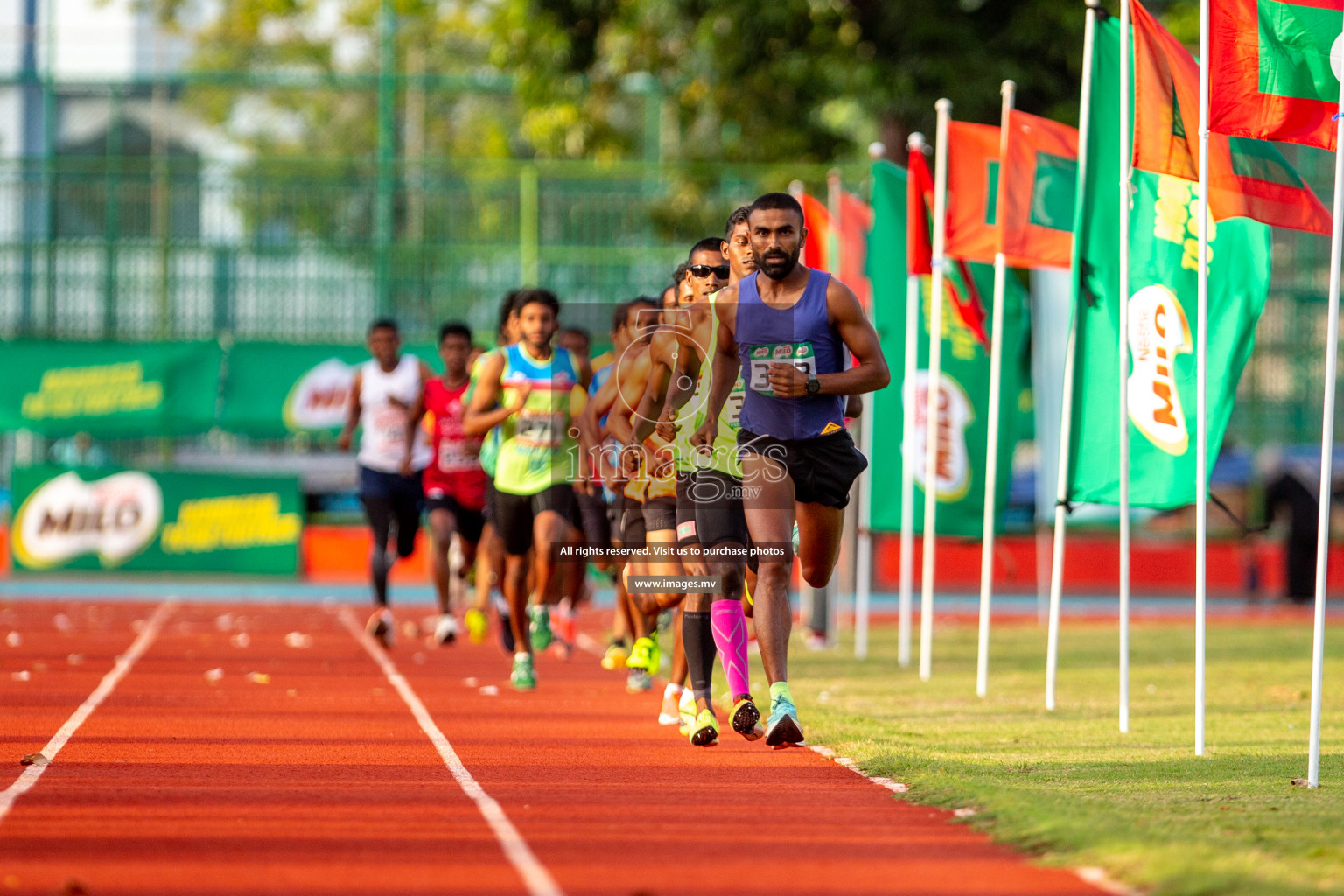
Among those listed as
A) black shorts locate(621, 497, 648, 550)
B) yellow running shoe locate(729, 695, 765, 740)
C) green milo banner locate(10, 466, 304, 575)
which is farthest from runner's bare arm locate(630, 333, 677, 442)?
green milo banner locate(10, 466, 304, 575)

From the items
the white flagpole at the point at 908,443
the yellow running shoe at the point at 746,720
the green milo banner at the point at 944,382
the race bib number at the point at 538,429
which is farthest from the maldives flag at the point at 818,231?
the yellow running shoe at the point at 746,720

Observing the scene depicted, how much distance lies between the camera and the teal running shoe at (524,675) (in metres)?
11.5

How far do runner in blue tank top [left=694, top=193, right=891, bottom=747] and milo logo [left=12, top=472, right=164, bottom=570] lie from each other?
1568 cm

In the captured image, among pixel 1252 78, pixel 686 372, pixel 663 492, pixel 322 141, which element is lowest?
pixel 663 492

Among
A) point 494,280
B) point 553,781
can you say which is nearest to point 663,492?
point 553,781

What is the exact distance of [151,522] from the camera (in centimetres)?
2258

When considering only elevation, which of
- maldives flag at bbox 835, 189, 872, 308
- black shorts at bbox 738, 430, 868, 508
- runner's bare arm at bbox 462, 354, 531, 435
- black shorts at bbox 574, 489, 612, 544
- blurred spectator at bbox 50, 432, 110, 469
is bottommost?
blurred spectator at bbox 50, 432, 110, 469

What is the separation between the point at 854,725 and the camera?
31.7ft

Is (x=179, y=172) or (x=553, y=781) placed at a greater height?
(x=179, y=172)

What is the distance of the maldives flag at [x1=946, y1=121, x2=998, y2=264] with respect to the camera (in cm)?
1267

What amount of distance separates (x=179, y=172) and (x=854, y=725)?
16679mm

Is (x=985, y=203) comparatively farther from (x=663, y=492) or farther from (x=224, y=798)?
(x=224, y=798)

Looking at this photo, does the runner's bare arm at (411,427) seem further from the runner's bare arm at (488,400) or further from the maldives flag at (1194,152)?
the maldives flag at (1194,152)

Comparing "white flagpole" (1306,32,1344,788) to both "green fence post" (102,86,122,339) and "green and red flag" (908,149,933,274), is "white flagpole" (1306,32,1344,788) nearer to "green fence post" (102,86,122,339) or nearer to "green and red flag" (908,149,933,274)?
"green and red flag" (908,149,933,274)
